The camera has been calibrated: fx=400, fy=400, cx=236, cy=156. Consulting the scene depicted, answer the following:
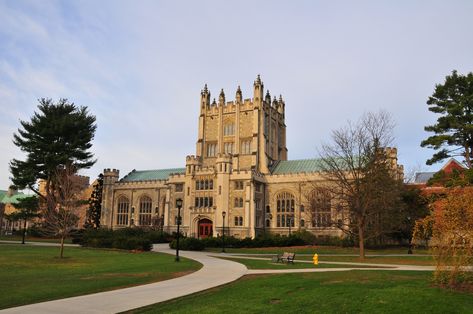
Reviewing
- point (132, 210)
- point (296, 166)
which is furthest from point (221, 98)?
point (132, 210)

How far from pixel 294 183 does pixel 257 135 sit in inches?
387

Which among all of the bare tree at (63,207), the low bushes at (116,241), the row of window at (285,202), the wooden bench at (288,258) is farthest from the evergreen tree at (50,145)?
the wooden bench at (288,258)

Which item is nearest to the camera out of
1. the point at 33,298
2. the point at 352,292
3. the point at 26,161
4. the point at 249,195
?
the point at 33,298

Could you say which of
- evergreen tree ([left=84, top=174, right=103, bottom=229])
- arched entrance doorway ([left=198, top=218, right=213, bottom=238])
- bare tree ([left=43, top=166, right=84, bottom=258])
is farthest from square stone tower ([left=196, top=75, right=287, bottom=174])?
bare tree ([left=43, top=166, right=84, bottom=258])

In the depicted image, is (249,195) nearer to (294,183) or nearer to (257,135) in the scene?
(294,183)

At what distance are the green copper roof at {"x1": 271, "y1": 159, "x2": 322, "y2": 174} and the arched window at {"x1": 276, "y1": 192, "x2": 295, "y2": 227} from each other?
486cm

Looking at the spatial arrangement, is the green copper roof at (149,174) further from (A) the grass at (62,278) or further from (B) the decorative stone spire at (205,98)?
(A) the grass at (62,278)

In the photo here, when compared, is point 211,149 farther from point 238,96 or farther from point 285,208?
point 285,208

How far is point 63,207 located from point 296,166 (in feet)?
114

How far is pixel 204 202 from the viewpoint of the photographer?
182 ft

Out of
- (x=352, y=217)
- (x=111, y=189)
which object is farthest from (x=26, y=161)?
(x=352, y=217)

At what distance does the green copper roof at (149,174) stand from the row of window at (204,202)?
557 inches

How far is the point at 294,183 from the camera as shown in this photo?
5519cm

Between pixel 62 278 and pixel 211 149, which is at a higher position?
pixel 211 149
